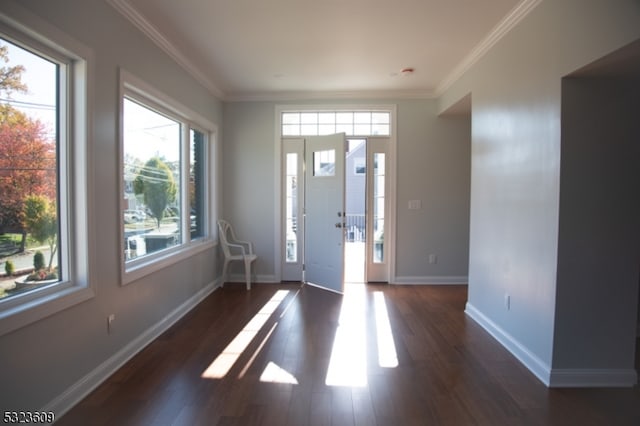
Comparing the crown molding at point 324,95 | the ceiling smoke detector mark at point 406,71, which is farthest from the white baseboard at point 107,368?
the ceiling smoke detector mark at point 406,71

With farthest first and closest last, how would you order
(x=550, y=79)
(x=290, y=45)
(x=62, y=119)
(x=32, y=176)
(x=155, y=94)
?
(x=290, y=45) → (x=155, y=94) → (x=550, y=79) → (x=62, y=119) → (x=32, y=176)

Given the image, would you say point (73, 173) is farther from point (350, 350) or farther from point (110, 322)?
point (350, 350)

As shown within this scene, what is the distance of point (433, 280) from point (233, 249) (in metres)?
2.98

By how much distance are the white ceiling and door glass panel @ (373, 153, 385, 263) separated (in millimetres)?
1051

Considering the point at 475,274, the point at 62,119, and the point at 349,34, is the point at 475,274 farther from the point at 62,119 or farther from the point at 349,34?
the point at 62,119

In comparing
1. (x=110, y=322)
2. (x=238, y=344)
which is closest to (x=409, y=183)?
(x=238, y=344)

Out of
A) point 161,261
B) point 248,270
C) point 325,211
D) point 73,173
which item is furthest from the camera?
point 325,211

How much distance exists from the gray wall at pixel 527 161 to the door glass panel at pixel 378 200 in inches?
64.9

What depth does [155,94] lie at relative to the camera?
3.11 m

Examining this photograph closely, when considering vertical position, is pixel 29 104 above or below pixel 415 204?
above

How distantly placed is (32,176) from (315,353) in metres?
2.26

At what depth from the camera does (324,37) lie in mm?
3201

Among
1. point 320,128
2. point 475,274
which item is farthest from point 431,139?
point 475,274

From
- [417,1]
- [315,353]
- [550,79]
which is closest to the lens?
[550,79]
